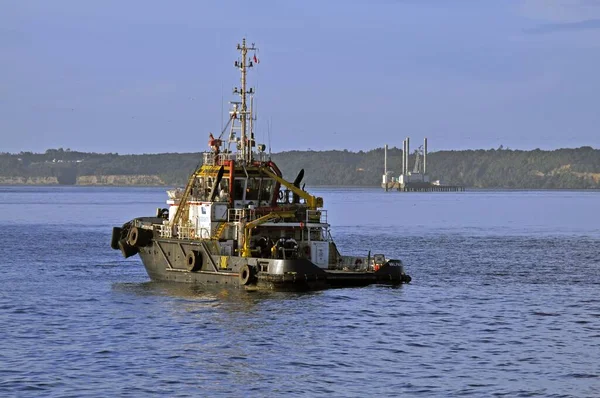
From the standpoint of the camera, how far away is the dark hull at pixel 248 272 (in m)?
43.5

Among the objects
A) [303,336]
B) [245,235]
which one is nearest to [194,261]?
[245,235]

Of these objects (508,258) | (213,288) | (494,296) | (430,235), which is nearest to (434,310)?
(494,296)

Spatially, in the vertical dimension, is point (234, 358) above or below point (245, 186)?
below

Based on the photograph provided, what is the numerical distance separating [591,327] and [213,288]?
51.9ft

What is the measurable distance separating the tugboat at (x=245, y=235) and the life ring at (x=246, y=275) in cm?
4

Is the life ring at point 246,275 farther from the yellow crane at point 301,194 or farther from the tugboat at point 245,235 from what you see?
the yellow crane at point 301,194

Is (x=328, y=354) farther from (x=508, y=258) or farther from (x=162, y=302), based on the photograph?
(x=508, y=258)

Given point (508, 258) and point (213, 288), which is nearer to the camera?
point (213, 288)

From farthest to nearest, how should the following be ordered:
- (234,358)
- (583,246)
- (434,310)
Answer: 1. (583,246)
2. (434,310)
3. (234,358)

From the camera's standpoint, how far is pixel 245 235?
4566 cm

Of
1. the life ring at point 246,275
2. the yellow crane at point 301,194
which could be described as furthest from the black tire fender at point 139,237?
the life ring at point 246,275

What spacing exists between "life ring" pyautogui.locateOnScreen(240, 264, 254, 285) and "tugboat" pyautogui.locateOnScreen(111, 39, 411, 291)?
4 centimetres

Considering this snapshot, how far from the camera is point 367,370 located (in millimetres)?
31031

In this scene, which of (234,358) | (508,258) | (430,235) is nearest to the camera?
(234,358)
